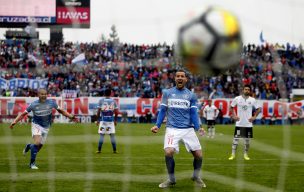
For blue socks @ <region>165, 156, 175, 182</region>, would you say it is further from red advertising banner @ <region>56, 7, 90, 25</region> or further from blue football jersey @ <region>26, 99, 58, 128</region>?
red advertising banner @ <region>56, 7, 90, 25</region>

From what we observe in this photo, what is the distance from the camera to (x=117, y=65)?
825 inches

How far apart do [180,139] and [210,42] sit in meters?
3.61

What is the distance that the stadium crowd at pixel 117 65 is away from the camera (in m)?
16.7

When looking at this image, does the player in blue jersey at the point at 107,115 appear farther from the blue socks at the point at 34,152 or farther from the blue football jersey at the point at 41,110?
the blue socks at the point at 34,152

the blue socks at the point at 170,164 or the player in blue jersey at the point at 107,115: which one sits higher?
the player in blue jersey at the point at 107,115

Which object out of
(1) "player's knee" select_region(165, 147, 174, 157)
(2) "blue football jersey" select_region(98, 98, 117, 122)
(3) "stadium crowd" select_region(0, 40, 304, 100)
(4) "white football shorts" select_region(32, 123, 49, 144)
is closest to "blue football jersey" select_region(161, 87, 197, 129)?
(1) "player's knee" select_region(165, 147, 174, 157)

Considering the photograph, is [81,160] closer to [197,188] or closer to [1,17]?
[197,188]

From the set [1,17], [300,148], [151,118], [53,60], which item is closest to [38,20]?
[1,17]

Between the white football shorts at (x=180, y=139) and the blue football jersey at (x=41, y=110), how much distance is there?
13.0 ft

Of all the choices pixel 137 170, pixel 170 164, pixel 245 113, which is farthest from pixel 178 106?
pixel 245 113

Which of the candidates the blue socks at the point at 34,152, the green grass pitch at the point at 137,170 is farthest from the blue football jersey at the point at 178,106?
the blue socks at the point at 34,152

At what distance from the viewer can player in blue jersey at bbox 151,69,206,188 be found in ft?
32.3

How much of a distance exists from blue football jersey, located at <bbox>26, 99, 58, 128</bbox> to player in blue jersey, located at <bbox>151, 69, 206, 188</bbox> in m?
3.78

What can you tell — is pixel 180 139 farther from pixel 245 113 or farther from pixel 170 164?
pixel 245 113
